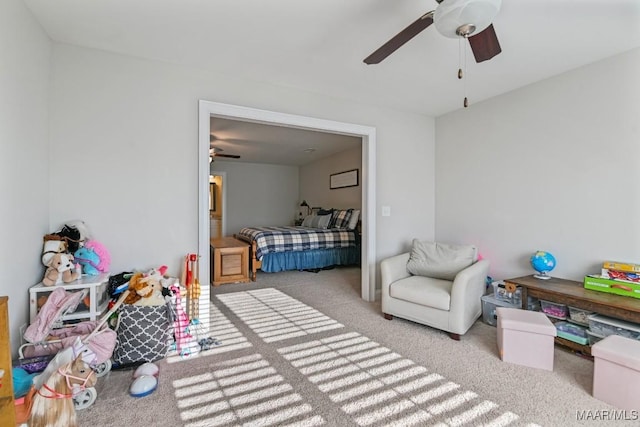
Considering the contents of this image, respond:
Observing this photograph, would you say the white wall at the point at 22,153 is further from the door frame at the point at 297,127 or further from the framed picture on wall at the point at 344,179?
the framed picture on wall at the point at 344,179

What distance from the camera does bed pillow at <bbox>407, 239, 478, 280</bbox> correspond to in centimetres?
297

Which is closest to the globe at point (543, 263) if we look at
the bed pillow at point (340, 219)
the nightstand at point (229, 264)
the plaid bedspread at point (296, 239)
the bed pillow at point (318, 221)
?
the plaid bedspread at point (296, 239)

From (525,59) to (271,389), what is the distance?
10.3 feet

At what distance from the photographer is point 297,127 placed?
3.18 metres

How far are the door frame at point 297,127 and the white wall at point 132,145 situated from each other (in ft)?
0.22

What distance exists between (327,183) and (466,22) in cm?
574

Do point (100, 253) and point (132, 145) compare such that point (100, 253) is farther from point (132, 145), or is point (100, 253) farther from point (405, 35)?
point (405, 35)

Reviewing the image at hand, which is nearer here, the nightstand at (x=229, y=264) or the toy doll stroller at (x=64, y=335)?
the toy doll stroller at (x=64, y=335)

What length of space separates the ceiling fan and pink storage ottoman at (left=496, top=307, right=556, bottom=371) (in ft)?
5.88

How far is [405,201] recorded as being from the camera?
382 cm

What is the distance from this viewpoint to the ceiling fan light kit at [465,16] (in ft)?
4.58

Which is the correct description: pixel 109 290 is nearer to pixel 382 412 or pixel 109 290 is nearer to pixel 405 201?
pixel 382 412

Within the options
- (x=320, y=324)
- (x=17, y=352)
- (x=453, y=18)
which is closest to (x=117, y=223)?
(x=17, y=352)

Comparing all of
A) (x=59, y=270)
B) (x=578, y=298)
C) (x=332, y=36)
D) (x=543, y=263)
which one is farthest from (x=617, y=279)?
(x=59, y=270)
